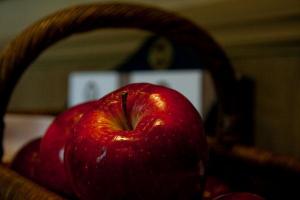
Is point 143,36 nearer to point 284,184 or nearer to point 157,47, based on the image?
point 157,47

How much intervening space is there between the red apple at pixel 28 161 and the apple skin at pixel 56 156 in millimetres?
38

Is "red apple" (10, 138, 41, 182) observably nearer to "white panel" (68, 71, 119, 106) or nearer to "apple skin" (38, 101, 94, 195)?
"apple skin" (38, 101, 94, 195)

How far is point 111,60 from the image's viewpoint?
1.04 m

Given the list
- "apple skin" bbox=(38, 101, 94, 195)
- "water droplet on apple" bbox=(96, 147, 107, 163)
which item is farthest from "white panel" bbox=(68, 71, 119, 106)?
"water droplet on apple" bbox=(96, 147, 107, 163)

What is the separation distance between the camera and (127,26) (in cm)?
40

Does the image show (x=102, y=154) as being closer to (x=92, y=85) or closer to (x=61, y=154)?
(x=61, y=154)

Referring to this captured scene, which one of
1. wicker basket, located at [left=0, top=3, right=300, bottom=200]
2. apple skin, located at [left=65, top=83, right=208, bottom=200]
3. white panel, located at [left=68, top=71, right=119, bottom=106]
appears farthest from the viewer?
white panel, located at [left=68, top=71, right=119, bottom=106]

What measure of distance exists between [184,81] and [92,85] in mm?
295

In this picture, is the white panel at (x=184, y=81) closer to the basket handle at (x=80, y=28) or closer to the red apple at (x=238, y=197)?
the basket handle at (x=80, y=28)

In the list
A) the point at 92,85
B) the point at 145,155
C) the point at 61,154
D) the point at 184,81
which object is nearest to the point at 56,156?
the point at 61,154

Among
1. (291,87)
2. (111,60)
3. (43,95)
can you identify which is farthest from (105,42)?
(291,87)

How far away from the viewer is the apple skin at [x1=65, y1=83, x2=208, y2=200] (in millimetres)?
235

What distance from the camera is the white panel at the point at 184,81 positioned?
2.35ft

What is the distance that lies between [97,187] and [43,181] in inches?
4.1
